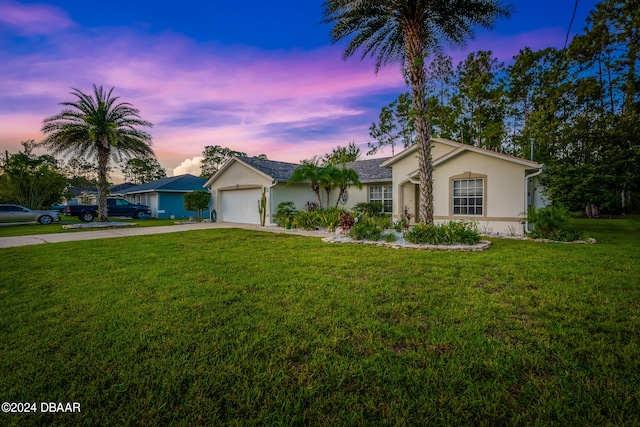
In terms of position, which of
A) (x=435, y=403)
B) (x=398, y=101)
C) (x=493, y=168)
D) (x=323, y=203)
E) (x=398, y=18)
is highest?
(x=398, y=101)

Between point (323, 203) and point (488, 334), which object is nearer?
point (488, 334)

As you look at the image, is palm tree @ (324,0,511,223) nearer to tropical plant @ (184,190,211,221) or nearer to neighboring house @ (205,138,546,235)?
neighboring house @ (205,138,546,235)

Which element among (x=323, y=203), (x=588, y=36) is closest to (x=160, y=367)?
(x=323, y=203)

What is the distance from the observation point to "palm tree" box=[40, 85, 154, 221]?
1756 centimetres

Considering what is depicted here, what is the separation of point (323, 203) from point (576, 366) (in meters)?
16.7

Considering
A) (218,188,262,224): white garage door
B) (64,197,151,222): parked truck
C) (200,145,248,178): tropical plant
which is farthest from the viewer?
(200,145,248,178): tropical plant

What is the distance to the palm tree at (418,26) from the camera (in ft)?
32.9

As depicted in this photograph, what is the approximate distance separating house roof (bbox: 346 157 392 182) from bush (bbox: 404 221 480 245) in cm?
666

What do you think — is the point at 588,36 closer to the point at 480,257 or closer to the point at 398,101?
the point at 398,101

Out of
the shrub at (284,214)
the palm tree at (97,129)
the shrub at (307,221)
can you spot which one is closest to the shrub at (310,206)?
the shrub at (284,214)

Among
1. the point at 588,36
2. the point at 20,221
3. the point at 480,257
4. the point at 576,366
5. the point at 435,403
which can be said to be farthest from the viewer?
the point at 588,36

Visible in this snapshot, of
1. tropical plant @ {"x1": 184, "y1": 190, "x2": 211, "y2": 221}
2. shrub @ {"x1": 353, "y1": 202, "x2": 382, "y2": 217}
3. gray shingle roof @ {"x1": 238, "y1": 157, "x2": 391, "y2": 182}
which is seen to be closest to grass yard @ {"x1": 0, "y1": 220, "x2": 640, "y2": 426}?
shrub @ {"x1": 353, "y1": 202, "x2": 382, "y2": 217}

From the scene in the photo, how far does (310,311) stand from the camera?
3910 mm

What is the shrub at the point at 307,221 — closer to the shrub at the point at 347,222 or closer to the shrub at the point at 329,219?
the shrub at the point at 329,219
